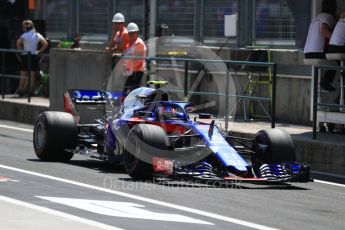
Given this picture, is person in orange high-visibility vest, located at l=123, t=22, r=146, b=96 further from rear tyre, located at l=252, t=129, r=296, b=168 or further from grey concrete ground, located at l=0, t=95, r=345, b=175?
rear tyre, located at l=252, t=129, r=296, b=168

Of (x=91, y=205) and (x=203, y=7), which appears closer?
(x=91, y=205)

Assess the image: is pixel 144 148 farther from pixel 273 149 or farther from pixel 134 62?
pixel 134 62

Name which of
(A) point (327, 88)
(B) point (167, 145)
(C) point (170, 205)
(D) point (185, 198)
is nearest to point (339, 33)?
(A) point (327, 88)

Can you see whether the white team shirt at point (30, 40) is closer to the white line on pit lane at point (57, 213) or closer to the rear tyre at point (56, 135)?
the rear tyre at point (56, 135)

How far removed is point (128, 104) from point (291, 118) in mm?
7249

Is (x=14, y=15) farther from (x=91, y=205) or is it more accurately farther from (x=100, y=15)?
(x=91, y=205)

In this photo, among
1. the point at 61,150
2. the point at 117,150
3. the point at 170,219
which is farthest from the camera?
the point at 61,150

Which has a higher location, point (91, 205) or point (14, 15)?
point (14, 15)

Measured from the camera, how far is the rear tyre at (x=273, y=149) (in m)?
13.9

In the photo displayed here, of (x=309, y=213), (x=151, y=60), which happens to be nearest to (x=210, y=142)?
(x=309, y=213)

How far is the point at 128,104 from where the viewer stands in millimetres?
15016

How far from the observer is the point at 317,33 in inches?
734

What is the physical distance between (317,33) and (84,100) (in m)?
4.62

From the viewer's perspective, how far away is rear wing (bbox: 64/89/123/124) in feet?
53.7
